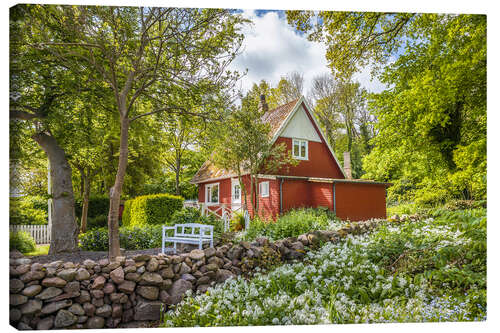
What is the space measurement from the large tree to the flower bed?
1.72m

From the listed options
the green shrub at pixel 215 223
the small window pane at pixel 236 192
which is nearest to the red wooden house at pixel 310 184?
the small window pane at pixel 236 192

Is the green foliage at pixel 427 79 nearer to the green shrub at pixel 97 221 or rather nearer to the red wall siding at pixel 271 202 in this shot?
the red wall siding at pixel 271 202

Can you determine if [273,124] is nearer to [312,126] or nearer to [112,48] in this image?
[312,126]

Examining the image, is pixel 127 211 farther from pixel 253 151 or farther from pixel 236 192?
pixel 253 151

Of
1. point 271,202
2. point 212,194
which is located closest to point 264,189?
point 271,202

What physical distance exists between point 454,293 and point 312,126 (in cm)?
597

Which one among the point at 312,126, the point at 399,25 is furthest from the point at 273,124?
the point at 399,25

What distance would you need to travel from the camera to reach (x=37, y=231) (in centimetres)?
407

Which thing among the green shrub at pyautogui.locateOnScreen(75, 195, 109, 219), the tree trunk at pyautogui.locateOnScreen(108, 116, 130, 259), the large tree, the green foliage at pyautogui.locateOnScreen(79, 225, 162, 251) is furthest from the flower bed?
the green shrub at pyautogui.locateOnScreen(75, 195, 109, 219)

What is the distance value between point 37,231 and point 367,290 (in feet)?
13.0

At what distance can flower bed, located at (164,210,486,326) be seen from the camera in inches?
136

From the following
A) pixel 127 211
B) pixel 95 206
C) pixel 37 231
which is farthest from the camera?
pixel 127 211

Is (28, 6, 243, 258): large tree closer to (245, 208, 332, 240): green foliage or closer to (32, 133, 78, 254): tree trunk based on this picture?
(32, 133, 78, 254): tree trunk

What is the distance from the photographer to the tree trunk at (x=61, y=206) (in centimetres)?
471
